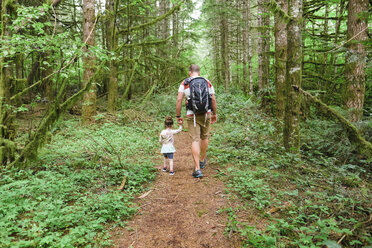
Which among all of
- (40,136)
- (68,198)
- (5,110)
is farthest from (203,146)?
(5,110)

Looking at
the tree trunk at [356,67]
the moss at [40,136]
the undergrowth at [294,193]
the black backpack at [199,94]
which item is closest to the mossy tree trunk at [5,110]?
the moss at [40,136]

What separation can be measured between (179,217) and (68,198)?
6.41 feet

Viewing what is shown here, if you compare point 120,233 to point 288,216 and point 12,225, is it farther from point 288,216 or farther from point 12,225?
point 288,216

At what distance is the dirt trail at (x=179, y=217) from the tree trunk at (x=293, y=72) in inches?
90.4

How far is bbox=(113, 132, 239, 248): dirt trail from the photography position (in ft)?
9.72

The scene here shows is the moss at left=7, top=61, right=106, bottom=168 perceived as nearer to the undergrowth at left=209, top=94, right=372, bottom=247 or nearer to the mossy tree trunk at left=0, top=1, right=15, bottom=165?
the mossy tree trunk at left=0, top=1, right=15, bottom=165

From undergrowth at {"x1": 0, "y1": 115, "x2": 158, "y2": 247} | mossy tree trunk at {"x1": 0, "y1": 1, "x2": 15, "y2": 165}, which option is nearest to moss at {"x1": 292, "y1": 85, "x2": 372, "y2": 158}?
undergrowth at {"x1": 0, "y1": 115, "x2": 158, "y2": 247}

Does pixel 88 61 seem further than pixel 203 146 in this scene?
Yes

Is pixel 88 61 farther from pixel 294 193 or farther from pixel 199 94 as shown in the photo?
pixel 294 193

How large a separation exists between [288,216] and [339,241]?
0.79 metres

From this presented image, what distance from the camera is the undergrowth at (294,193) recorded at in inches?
107

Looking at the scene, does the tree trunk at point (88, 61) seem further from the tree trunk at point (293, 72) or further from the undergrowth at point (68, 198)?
the tree trunk at point (293, 72)

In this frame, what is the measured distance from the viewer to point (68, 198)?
371 centimetres

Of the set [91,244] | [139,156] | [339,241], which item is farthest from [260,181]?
[139,156]
